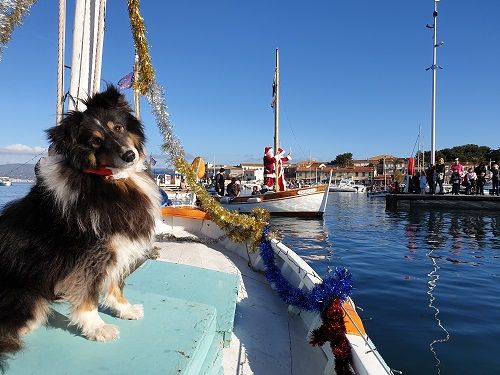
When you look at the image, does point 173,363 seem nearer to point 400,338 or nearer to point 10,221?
point 10,221

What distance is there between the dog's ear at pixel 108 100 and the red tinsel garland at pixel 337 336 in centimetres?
190

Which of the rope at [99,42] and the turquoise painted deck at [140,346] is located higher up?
the rope at [99,42]

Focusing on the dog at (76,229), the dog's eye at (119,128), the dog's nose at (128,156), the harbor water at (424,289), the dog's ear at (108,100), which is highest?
the dog's ear at (108,100)

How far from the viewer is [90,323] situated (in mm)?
1981

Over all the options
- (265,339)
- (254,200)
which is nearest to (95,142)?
(265,339)

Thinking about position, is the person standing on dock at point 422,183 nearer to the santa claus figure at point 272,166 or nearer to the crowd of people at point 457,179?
the crowd of people at point 457,179

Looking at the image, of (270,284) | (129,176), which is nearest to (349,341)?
(129,176)

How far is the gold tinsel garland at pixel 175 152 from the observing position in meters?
4.71

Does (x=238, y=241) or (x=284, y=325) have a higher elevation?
(x=238, y=241)

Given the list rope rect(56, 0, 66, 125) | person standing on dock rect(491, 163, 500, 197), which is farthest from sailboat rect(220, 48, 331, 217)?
rope rect(56, 0, 66, 125)

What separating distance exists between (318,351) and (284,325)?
549mm

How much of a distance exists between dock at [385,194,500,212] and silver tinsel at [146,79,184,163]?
20191mm

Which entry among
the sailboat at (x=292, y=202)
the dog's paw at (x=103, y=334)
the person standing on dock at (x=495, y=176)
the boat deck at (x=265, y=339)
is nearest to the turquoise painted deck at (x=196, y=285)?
the boat deck at (x=265, y=339)

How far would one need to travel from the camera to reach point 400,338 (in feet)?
14.7
